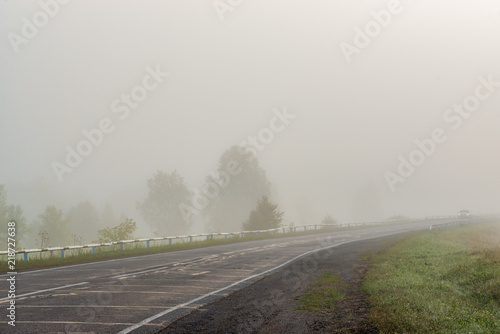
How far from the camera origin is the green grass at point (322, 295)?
891cm

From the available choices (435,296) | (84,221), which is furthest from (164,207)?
(435,296)

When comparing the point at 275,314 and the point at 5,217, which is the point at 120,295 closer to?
the point at 275,314

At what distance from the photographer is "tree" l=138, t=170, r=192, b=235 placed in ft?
248

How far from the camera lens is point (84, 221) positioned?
281 ft

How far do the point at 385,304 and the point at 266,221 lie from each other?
119 ft

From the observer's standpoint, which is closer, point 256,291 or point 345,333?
point 345,333

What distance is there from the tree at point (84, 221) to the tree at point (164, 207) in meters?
17.0

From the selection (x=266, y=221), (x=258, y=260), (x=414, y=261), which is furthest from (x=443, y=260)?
(x=266, y=221)

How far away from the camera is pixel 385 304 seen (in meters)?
8.70

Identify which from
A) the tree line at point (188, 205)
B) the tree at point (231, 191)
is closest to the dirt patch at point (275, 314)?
the tree line at point (188, 205)

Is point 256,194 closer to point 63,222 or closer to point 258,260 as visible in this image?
point 63,222

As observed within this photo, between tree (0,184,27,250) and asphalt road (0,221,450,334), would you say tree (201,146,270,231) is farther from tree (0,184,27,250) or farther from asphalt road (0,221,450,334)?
asphalt road (0,221,450,334)

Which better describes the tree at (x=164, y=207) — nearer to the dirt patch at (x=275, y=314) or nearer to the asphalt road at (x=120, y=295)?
the asphalt road at (x=120, y=295)

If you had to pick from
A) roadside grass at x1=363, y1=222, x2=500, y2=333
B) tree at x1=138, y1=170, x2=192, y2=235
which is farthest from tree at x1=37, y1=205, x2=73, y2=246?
roadside grass at x1=363, y1=222, x2=500, y2=333
